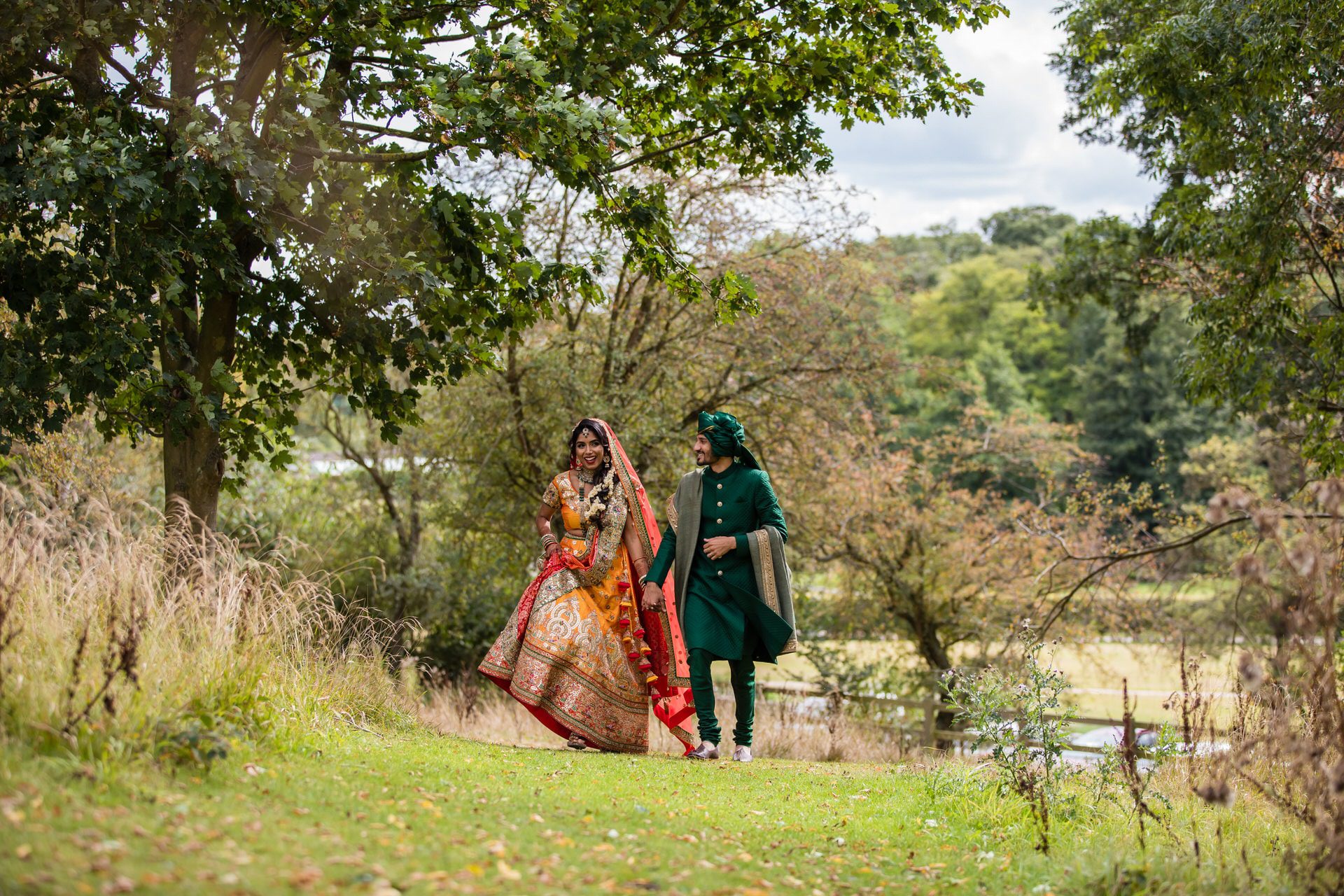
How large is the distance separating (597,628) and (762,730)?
369 cm

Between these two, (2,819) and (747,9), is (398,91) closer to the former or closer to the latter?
(747,9)

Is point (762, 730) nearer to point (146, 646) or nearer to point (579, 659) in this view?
point (579, 659)

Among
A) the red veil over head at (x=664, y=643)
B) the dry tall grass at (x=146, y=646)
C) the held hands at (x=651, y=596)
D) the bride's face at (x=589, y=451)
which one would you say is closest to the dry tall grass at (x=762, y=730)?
the red veil over head at (x=664, y=643)

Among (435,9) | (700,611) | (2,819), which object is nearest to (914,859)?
(700,611)

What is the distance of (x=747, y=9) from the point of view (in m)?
8.79

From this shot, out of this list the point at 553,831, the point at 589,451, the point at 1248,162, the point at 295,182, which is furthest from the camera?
the point at 1248,162

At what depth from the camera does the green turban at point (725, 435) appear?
25.0 feet

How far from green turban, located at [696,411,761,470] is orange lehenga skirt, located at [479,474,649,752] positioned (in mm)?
995

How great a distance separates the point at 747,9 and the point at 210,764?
6.66m

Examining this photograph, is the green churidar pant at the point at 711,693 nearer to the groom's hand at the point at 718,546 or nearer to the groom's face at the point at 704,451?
the groom's hand at the point at 718,546

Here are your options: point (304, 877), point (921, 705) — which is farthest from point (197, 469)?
point (921, 705)

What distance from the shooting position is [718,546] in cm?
738

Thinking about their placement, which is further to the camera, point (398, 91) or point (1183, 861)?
point (398, 91)

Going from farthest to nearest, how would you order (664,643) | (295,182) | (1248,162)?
1. (1248,162)
2. (664,643)
3. (295,182)
